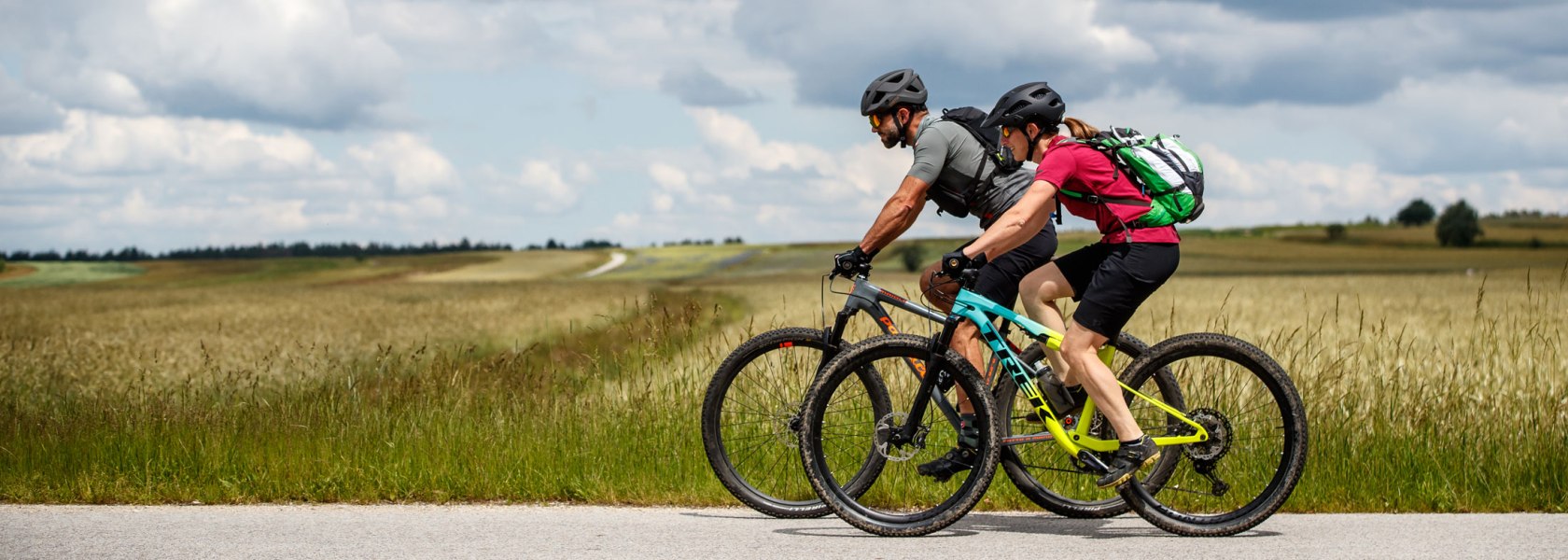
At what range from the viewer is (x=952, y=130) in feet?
20.3

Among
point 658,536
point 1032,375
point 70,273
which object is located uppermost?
point 1032,375

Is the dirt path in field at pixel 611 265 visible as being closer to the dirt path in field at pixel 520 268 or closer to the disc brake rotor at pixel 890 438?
the dirt path in field at pixel 520 268

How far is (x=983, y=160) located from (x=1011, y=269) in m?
0.56

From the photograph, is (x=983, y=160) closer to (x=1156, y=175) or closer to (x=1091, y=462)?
(x=1156, y=175)

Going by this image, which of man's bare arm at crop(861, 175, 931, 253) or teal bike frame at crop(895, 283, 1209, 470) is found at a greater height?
man's bare arm at crop(861, 175, 931, 253)

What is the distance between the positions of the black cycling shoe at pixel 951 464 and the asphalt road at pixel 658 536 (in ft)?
0.90

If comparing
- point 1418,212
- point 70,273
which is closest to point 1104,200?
point 70,273

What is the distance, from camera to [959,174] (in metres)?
6.23

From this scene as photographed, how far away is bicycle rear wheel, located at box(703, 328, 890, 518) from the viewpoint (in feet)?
20.4

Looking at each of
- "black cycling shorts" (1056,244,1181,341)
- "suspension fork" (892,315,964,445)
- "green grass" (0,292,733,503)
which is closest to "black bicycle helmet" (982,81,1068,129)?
"black cycling shorts" (1056,244,1181,341)

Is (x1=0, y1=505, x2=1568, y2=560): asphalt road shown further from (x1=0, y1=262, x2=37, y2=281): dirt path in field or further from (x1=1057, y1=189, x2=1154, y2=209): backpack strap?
(x1=0, y1=262, x2=37, y2=281): dirt path in field

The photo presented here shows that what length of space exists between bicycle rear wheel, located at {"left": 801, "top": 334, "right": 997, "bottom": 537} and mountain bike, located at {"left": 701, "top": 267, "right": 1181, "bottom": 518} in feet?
0.30

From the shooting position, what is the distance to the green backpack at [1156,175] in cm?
552

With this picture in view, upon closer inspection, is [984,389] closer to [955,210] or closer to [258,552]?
[955,210]
